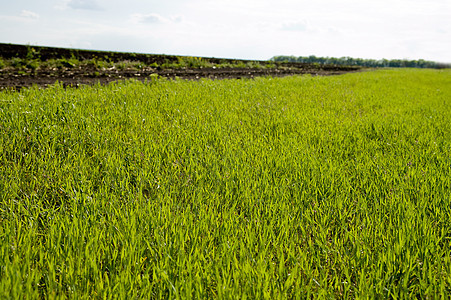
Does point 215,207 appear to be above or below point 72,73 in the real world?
below

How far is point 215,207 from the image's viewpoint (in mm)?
Result: 2121

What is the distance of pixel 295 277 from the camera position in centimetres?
145

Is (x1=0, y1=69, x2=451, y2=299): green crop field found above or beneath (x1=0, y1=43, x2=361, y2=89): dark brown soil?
beneath

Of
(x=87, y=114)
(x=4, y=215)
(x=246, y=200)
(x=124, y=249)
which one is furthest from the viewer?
(x=87, y=114)

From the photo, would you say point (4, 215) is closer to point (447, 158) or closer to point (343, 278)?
point (343, 278)

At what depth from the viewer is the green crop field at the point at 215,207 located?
1396mm

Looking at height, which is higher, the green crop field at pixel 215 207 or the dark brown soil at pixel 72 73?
the dark brown soil at pixel 72 73

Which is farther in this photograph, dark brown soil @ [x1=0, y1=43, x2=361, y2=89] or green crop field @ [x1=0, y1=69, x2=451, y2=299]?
dark brown soil @ [x1=0, y1=43, x2=361, y2=89]

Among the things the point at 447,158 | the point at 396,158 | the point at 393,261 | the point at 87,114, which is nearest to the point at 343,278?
the point at 393,261

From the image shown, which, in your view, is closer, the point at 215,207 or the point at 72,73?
the point at 215,207

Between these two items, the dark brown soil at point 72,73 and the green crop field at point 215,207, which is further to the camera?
the dark brown soil at point 72,73

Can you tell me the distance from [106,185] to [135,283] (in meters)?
1.05

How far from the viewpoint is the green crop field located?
1.40m

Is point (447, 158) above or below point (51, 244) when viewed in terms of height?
above
